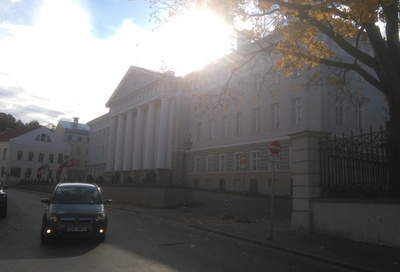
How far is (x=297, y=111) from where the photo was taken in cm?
3775

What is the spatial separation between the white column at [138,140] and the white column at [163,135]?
741 centimetres

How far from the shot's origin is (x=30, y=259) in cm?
801

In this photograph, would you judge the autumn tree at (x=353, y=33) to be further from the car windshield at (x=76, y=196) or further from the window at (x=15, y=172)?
the window at (x=15, y=172)

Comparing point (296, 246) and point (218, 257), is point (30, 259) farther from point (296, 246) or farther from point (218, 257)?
point (296, 246)

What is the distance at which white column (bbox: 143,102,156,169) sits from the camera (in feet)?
189

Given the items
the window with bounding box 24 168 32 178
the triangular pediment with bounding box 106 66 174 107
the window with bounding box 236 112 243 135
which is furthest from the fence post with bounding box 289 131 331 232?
the window with bounding box 24 168 32 178

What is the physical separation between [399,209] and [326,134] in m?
4.26

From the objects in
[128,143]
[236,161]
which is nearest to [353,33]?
[236,161]

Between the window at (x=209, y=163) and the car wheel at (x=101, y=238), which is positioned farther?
the window at (x=209, y=163)

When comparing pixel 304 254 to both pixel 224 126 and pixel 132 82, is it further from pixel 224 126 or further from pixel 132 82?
pixel 132 82

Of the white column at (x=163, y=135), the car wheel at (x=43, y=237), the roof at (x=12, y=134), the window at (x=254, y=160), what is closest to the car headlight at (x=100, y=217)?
the car wheel at (x=43, y=237)

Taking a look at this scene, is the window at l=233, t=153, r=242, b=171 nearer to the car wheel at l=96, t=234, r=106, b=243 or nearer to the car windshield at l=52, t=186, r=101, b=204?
the car windshield at l=52, t=186, r=101, b=204

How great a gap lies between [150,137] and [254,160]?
21.3 metres

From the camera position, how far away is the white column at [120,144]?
68.4 metres
